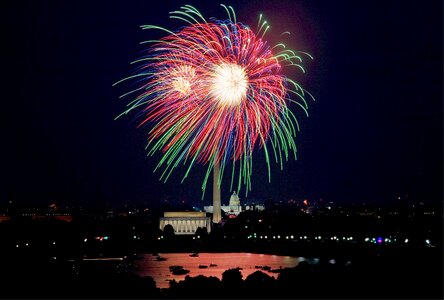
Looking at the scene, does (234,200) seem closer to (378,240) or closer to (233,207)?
(233,207)

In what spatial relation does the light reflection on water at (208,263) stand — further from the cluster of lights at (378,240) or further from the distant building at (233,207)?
the distant building at (233,207)

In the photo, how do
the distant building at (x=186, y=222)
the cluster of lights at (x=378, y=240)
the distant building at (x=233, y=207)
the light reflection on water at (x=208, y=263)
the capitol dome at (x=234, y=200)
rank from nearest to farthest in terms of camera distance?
the light reflection on water at (x=208, y=263)
the cluster of lights at (x=378, y=240)
the distant building at (x=186, y=222)
the distant building at (x=233, y=207)
the capitol dome at (x=234, y=200)

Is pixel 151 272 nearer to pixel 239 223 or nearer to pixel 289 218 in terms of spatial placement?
pixel 239 223

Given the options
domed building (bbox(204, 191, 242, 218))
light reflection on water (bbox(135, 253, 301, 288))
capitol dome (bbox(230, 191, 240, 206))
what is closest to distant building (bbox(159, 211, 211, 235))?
light reflection on water (bbox(135, 253, 301, 288))

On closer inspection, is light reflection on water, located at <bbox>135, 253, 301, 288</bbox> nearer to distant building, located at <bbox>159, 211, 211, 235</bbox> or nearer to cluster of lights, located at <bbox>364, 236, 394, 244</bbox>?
cluster of lights, located at <bbox>364, 236, 394, 244</bbox>

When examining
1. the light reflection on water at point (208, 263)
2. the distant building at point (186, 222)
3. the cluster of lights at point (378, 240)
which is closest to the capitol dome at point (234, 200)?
the distant building at point (186, 222)

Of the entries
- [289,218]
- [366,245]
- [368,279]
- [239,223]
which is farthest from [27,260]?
[289,218]

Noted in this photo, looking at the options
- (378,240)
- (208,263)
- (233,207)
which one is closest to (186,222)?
(378,240)

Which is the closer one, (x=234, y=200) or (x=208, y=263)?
(x=208, y=263)
